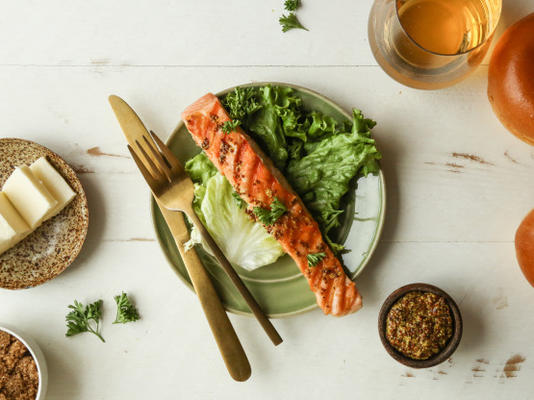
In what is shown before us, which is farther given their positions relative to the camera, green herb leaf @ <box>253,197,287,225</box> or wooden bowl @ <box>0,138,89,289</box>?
wooden bowl @ <box>0,138,89,289</box>

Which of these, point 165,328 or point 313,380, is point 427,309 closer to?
point 313,380

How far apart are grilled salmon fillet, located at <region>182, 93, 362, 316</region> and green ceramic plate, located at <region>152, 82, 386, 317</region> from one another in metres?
0.07

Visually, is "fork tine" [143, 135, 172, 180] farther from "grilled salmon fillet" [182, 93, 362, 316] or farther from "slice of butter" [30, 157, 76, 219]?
"slice of butter" [30, 157, 76, 219]

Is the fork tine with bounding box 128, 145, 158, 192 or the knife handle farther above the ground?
the fork tine with bounding box 128, 145, 158, 192

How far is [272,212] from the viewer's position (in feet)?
5.18

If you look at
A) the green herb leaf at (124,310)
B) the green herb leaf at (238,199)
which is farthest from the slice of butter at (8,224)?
the green herb leaf at (238,199)

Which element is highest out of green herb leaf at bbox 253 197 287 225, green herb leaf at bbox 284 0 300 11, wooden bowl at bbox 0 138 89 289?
green herb leaf at bbox 284 0 300 11

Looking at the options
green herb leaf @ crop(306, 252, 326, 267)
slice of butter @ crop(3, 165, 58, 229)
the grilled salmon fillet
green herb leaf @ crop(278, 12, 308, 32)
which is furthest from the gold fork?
green herb leaf @ crop(278, 12, 308, 32)

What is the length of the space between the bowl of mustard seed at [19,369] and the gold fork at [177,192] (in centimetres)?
75

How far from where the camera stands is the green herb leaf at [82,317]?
6.01 feet

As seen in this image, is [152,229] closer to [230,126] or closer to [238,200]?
[238,200]

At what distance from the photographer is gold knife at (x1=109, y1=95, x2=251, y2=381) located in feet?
5.56

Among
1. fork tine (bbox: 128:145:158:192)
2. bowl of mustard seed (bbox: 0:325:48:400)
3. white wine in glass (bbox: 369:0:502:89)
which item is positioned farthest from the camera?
bowl of mustard seed (bbox: 0:325:48:400)

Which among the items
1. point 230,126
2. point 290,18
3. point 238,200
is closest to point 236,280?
point 238,200
